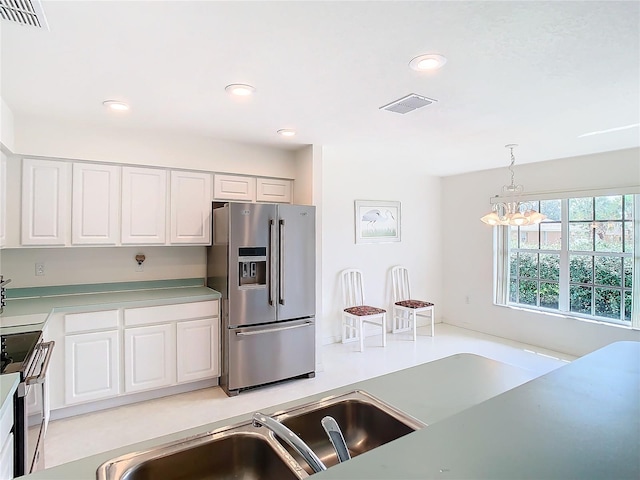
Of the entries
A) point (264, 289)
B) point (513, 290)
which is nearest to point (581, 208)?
point (513, 290)

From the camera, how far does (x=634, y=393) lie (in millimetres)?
1001

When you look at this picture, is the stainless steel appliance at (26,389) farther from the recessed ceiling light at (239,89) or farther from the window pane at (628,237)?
the window pane at (628,237)

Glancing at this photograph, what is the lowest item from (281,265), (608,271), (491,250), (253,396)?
(253,396)

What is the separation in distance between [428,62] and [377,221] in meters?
3.45

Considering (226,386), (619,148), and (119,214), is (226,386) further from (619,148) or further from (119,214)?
(619,148)

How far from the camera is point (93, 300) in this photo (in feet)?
10.1

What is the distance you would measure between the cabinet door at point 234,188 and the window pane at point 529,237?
12.3ft

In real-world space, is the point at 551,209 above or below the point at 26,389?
above

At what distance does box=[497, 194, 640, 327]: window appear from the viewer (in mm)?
4145

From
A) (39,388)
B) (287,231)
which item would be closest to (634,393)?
(39,388)

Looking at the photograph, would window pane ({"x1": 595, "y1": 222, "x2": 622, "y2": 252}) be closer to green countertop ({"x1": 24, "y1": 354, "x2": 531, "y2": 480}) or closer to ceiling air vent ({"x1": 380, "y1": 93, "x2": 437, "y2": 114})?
ceiling air vent ({"x1": 380, "y1": 93, "x2": 437, "y2": 114})

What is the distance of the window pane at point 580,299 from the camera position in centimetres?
445

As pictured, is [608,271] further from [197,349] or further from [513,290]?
[197,349]

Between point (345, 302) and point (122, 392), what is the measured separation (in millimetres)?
2820
